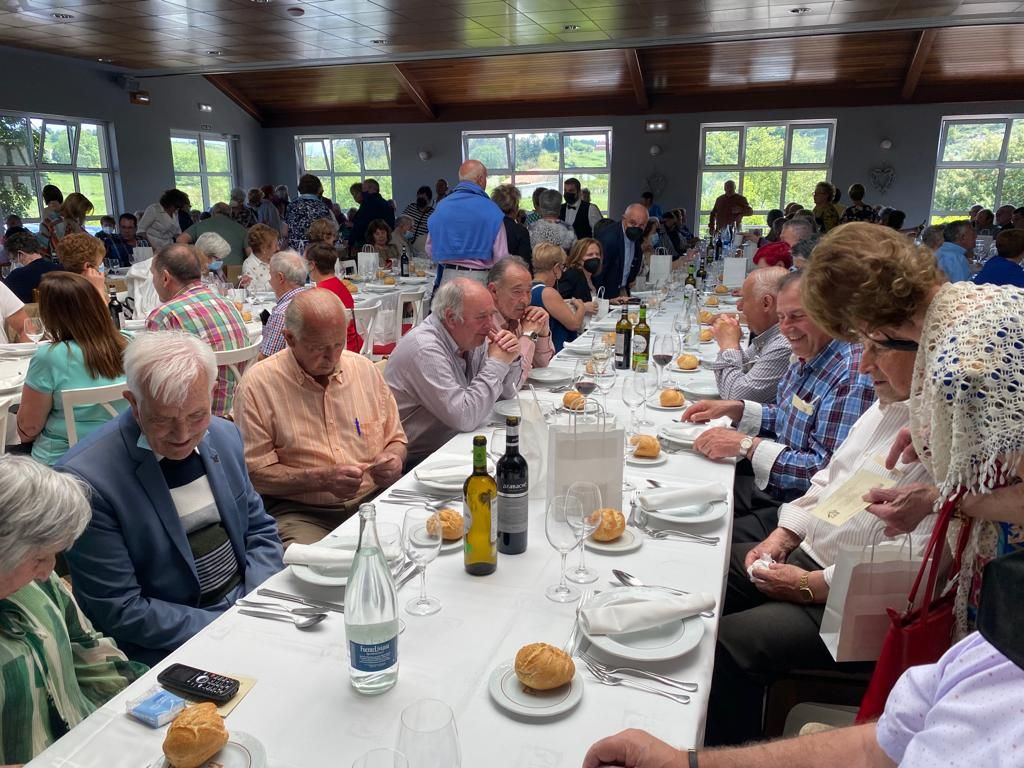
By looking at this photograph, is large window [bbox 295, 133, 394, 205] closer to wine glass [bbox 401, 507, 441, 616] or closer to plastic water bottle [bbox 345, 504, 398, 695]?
wine glass [bbox 401, 507, 441, 616]

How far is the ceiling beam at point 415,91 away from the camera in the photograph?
1295cm

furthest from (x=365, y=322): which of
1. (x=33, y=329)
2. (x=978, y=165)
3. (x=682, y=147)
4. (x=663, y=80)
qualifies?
(x=978, y=165)

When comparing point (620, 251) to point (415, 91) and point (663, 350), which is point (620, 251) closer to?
point (663, 350)

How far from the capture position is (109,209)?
12719 millimetres

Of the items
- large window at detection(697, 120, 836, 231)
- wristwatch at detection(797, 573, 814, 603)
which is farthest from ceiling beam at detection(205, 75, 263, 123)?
wristwatch at detection(797, 573, 814, 603)

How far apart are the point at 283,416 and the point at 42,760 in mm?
1434

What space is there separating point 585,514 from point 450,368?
55.4 inches

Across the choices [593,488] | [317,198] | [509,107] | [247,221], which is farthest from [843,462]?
[509,107]

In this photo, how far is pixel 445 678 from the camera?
4.19 ft

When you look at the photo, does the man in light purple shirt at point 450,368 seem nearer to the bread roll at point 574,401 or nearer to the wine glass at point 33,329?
the bread roll at point 574,401

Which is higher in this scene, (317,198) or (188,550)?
(317,198)

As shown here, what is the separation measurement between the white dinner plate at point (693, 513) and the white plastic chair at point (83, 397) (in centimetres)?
204

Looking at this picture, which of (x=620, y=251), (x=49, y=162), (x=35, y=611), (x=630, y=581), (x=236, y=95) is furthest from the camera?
(x=236, y=95)

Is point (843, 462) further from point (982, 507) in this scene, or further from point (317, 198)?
point (317, 198)
